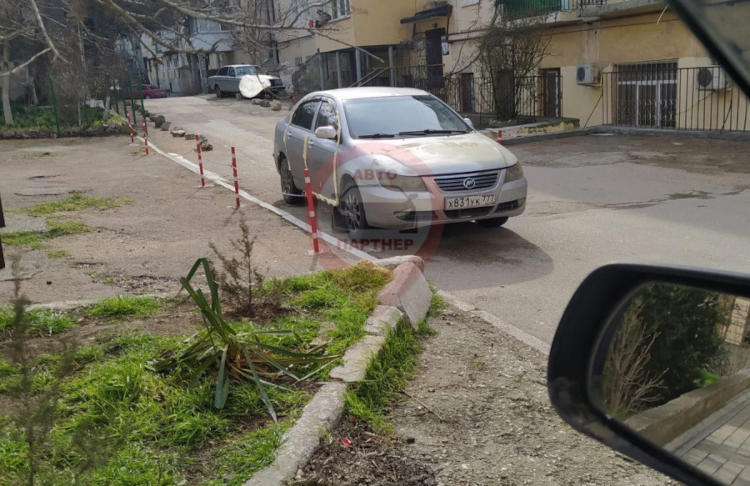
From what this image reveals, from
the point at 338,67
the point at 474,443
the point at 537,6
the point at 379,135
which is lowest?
the point at 474,443

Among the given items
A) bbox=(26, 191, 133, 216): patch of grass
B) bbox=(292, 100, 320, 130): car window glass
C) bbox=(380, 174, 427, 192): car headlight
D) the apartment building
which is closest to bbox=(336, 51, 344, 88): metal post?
the apartment building

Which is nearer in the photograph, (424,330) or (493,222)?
(424,330)

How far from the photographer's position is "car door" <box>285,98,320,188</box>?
33.7 ft

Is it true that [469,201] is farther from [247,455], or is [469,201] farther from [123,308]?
[247,455]

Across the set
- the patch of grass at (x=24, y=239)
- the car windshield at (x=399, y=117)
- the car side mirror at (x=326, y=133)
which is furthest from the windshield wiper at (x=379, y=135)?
the patch of grass at (x=24, y=239)

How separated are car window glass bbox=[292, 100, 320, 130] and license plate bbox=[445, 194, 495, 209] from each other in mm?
3176

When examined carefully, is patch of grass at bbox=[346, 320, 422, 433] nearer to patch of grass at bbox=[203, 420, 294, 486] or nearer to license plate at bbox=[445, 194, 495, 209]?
patch of grass at bbox=[203, 420, 294, 486]

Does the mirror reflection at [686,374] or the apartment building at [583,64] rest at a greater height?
the apartment building at [583,64]

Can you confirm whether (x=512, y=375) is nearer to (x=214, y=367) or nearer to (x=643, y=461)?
(x=214, y=367)

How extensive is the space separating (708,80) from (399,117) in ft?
34.8

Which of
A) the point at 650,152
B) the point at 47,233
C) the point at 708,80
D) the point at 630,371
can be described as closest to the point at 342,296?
the point at 630,371

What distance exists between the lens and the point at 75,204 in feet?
39.7

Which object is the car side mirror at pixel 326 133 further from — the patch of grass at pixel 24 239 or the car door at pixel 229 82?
the car door at pixel 229 82

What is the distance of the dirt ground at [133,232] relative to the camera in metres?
7.22
